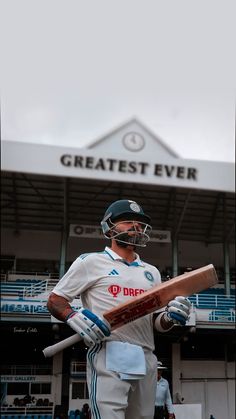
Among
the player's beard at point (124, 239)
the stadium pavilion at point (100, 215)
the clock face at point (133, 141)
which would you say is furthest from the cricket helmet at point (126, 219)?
the clock face at point (133, 141)

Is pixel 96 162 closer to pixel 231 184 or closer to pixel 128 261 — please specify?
pixel 231 184

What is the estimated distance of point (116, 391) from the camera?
6.88ft

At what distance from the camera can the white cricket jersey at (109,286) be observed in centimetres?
229

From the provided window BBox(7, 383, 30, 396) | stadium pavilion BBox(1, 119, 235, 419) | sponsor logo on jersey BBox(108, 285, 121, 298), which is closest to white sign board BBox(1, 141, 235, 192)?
stadium pavilion BBox(1, 119, 235, 419)

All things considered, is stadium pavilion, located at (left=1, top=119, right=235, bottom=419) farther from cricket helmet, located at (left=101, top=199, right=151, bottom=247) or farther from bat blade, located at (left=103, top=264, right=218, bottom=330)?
bat blade, located at (left=103, top=264, right=218, bottom=330)

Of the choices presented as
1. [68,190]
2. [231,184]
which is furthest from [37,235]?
[231,184]

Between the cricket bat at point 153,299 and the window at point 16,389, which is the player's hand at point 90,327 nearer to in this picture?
the cricket bat at point 153,299

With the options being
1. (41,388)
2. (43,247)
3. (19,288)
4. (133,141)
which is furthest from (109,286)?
(43,247)

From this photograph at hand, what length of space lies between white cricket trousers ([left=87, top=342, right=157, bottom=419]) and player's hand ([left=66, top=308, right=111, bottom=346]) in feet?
0.58

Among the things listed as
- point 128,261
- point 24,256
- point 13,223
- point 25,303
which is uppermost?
point 13,223

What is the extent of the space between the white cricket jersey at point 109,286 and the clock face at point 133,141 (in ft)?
55.4

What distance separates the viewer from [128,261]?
246 centimetres

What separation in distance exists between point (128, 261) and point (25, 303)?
41.4 ft

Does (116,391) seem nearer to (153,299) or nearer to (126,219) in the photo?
(153,299)
